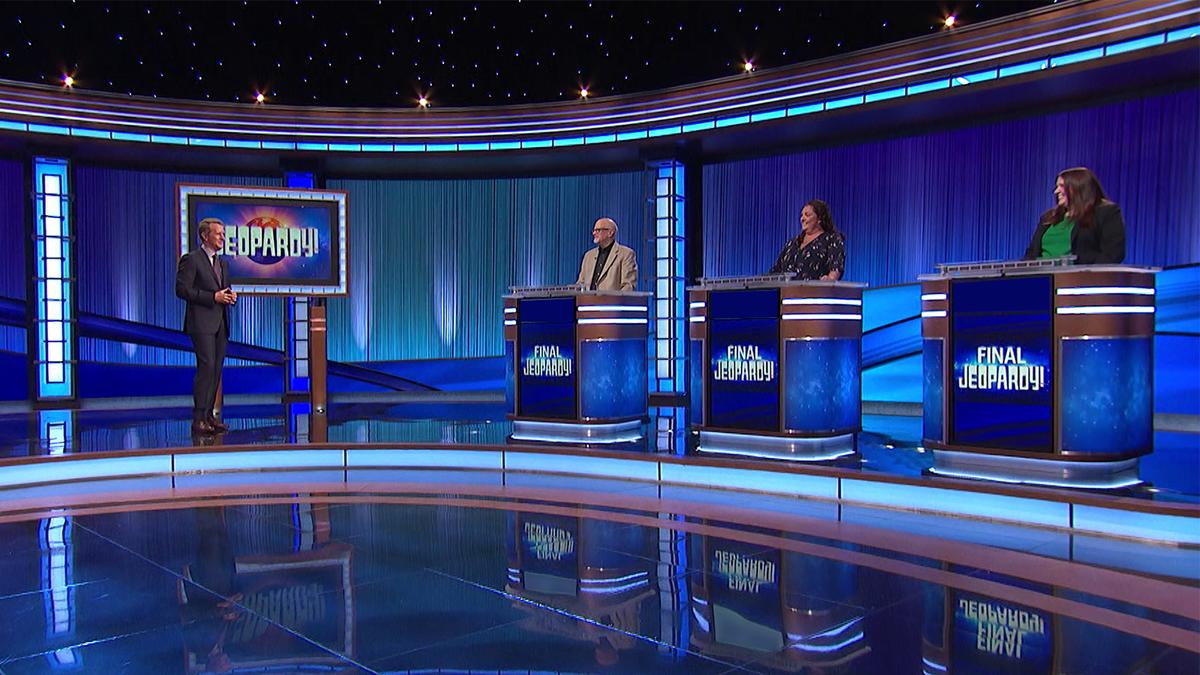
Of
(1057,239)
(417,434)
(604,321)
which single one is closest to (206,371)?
(417,434)

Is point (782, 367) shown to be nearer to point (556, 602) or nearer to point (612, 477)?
point (612, 477)

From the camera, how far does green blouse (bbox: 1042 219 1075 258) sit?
398cm

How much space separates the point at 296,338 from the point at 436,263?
1687 millimetres

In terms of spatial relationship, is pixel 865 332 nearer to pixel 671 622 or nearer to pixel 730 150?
pixel 730 150

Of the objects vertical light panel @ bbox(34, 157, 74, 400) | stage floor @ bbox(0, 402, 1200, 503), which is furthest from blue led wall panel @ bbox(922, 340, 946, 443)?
vertical light panel @ bbox(34, 157, 74, 400)

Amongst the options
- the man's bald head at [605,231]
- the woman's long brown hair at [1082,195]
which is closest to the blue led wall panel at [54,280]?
the man's bald head at [605,231]

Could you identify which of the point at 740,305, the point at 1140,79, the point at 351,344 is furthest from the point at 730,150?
the point at 351,344

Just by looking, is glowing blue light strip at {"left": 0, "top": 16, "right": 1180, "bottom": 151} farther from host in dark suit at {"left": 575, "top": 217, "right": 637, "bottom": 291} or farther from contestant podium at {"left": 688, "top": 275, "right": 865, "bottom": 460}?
contestant podium at {"left": 688, "top": 275, "right": 865, "bottom": 460}

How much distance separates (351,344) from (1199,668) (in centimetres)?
857

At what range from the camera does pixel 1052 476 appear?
12.0ft

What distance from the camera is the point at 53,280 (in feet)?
27.0

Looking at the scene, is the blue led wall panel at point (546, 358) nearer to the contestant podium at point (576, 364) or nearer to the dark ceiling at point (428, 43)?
the contestant podium at point (576, 364)

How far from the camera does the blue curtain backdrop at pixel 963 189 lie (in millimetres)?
5953

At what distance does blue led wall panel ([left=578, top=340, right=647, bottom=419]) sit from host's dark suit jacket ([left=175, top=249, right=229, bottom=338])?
2.52m
